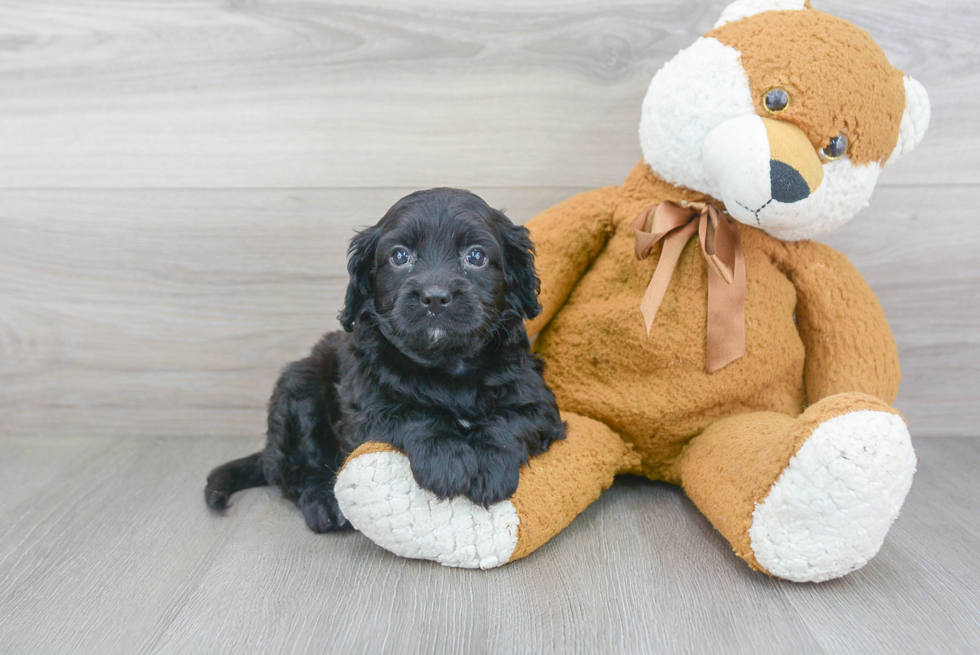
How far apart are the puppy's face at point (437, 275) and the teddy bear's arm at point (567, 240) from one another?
7.5 inches

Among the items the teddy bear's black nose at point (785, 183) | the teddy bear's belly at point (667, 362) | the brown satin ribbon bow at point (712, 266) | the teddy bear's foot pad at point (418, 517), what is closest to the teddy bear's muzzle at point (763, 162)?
the teddy bear's black nose at point (785, 183)

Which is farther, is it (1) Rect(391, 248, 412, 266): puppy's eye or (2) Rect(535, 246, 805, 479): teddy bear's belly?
(2) Rect(535, 246, 805, 479): teddy bear's belly

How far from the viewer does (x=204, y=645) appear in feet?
3.49

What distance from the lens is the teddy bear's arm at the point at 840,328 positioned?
1.44 metres

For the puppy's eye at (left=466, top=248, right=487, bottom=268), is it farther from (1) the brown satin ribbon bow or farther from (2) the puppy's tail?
(2) the puppy's tail

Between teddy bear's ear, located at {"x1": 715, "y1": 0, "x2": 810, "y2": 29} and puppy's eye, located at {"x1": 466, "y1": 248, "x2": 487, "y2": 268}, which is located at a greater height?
teddy bear's ear, located at {"x1": 715, "y1": 0, "x2": 810, "y2": 29}

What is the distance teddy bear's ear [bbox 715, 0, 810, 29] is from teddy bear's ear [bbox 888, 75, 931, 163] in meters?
0.27

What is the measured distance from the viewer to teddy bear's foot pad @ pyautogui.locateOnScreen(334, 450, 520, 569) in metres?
1.21

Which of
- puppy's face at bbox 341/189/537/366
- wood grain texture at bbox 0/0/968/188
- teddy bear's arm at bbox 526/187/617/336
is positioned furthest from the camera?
wood grain texture at bbox 0/0/968/188

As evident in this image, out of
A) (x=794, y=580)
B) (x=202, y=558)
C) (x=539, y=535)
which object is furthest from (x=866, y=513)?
(x=202, y=558)

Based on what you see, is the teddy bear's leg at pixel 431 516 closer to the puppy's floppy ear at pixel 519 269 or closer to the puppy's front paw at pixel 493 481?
the puppy's front paw at pixel 493 481

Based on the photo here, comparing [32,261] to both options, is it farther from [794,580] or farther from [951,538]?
[951,538]

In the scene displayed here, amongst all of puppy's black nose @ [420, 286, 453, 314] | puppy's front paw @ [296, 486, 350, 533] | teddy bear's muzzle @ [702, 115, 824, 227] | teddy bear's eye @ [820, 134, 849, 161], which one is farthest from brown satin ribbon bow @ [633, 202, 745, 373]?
puppy's front paw @ [296, 486, 350, 533]

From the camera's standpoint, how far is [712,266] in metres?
1.39
